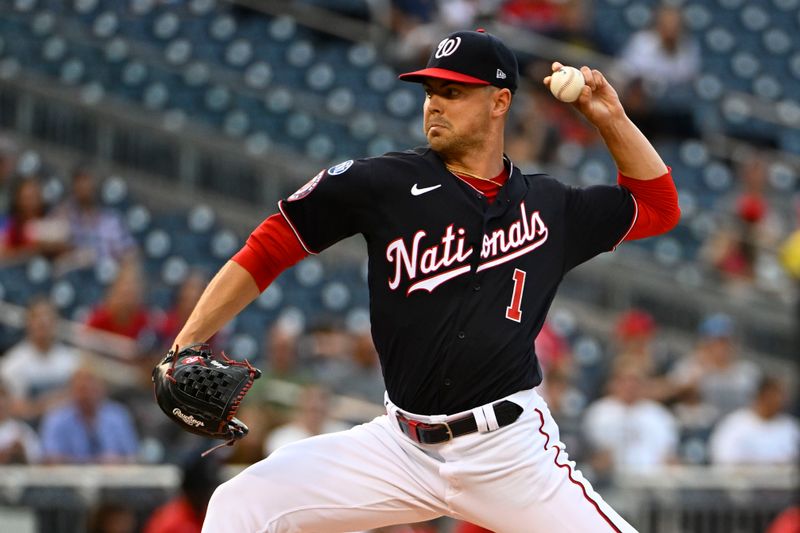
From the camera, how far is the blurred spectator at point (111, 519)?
6.73 meters

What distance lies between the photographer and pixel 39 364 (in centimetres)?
816

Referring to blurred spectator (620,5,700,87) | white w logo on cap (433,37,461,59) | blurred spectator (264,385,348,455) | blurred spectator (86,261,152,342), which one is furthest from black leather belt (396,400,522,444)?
blurred spectator (620,5,700,87)

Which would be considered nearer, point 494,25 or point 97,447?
point 97,447

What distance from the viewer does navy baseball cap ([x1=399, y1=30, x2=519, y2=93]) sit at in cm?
402

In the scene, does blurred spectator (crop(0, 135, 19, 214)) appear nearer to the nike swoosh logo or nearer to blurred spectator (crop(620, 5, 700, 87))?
blurred spectator (crop(620, 5, 700, 87))

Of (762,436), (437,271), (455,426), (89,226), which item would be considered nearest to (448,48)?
(437,271)

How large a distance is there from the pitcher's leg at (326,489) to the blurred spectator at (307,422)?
125 inches

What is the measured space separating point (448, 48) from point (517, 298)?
2.38 feet

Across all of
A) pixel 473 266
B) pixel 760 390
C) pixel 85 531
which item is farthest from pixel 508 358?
pixel 760 390

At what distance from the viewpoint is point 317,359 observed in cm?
915

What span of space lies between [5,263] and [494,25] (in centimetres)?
551

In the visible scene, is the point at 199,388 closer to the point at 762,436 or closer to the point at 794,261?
the point at 762,436

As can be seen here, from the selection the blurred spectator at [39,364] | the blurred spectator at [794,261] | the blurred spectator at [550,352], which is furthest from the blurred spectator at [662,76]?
the blurred spectator at [39,364]

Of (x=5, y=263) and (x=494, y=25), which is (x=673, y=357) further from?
(x=5, y=263)
